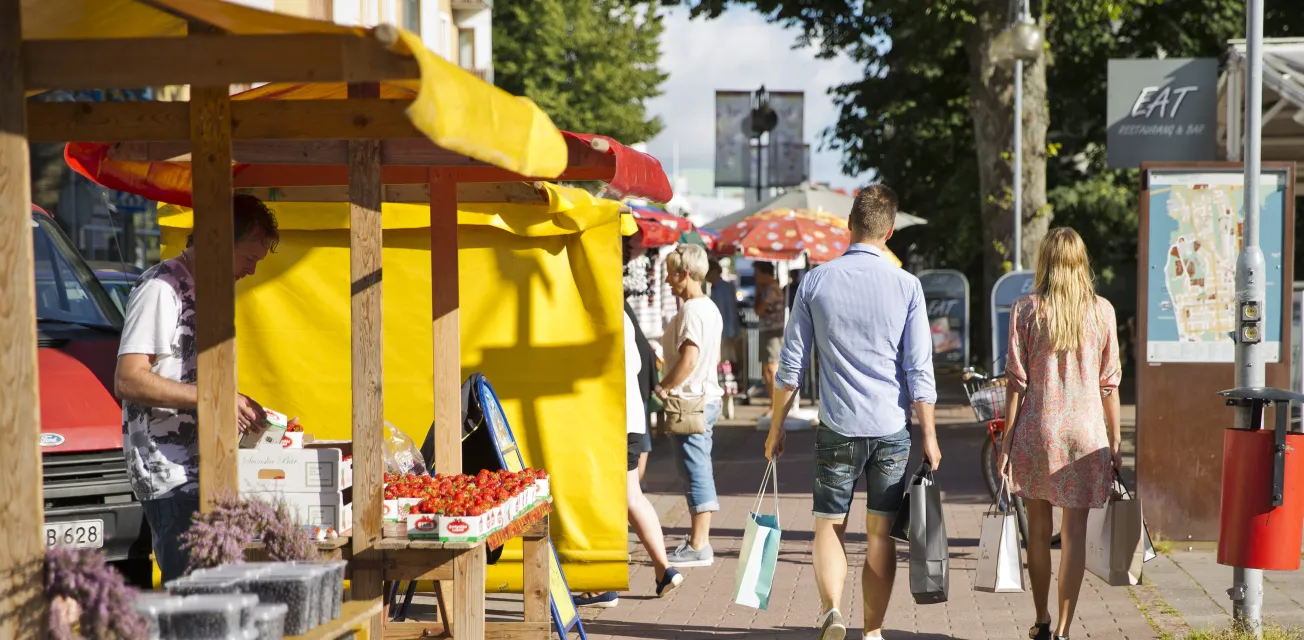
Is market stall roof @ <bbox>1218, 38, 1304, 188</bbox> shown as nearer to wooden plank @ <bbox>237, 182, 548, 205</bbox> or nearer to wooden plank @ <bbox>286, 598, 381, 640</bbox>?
wooden plank @ <bbox>237, 182, 548, 205</bbox>

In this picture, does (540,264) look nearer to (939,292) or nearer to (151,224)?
(939,292)

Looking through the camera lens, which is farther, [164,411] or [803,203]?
[803,203]

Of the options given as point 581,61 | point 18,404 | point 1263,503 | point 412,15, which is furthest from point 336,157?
point 581,61

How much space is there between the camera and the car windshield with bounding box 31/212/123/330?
7250 mm

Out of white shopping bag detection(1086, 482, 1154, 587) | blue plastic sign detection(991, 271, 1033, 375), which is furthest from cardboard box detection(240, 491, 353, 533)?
blue plastic sign detection(991, 271, 1033, 375)

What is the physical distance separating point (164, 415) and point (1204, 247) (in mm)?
6455

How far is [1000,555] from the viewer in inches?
251

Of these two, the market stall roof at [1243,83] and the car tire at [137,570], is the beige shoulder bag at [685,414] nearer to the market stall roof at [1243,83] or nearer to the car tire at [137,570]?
the car tire at [137,570]

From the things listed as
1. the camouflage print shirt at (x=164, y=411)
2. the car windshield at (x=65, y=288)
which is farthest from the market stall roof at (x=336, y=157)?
the car windshield at (x=65, y=288)

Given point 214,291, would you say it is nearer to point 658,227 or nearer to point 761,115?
point 658,227

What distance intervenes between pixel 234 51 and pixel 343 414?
160 inches

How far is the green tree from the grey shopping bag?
36.4 metres

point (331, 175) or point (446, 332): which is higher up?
point (331, 175)

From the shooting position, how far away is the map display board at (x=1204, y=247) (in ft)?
28.6
